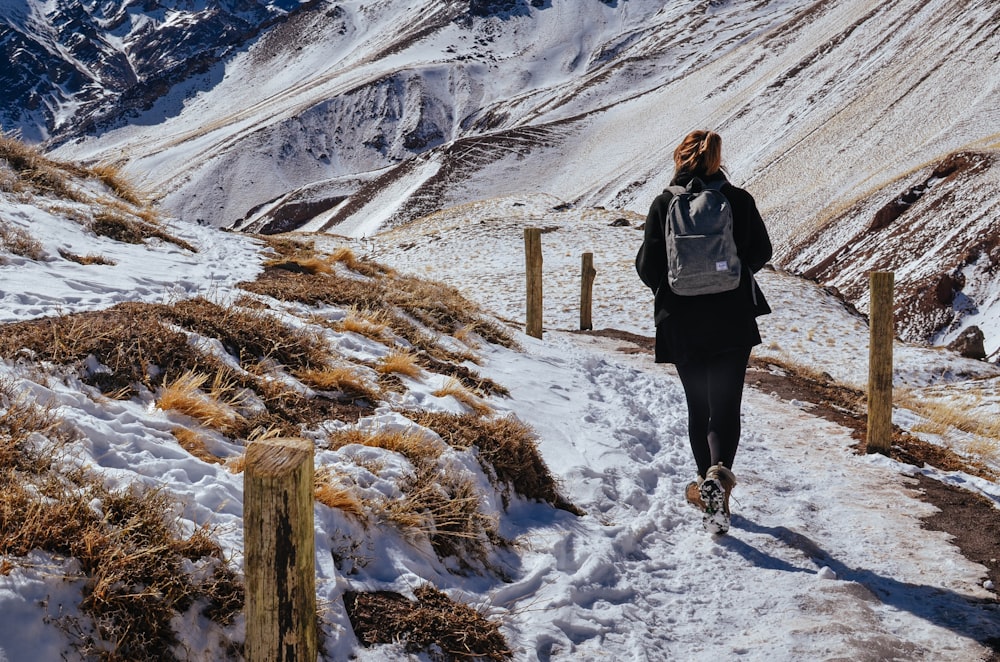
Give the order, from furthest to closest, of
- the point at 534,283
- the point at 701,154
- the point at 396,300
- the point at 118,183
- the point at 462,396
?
the point at 118,183 → the point at 534,283 → the point at 396,300 → the point at 462,396 → the point at 701,154

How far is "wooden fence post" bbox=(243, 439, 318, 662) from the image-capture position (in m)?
2.02

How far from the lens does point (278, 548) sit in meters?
2.06

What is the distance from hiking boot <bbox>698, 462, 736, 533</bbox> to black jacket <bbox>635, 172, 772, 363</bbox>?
0.71 meters

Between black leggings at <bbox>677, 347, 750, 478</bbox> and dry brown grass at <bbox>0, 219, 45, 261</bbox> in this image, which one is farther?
dry brown grass at <bbox>0, 219, 45, 261</bbox>

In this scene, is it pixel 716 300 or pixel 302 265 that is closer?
pixel 716 300

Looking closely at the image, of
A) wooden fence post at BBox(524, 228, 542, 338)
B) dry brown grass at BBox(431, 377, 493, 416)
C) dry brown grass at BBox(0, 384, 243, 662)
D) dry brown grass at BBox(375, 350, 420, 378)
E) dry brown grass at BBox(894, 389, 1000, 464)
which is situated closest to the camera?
dry brown grass at BBox(0, 384, 243, 662)

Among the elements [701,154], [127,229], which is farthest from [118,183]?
[701,154]

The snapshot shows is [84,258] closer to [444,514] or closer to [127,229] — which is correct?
[127,229]

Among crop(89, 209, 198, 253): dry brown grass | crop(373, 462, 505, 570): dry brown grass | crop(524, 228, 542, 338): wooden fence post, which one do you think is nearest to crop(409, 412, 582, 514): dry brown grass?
crop(373, 462, 505, 570): dry brown grass

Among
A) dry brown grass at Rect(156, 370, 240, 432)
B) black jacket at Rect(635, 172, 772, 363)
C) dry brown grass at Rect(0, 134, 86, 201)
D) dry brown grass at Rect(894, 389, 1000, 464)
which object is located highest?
dry brown grass at Rect(0, 134, 86, 201)

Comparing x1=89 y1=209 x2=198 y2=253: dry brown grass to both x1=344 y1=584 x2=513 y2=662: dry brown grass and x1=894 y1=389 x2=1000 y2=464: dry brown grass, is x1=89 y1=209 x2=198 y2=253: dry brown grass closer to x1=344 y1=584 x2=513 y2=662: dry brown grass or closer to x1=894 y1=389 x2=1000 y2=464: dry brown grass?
x1=344 y1=584 x2=513 y2=662: dry brown grass

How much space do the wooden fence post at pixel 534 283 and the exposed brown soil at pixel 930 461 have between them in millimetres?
2025

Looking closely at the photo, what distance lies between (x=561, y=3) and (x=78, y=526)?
176m

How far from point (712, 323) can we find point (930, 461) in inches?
151
